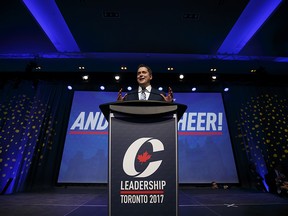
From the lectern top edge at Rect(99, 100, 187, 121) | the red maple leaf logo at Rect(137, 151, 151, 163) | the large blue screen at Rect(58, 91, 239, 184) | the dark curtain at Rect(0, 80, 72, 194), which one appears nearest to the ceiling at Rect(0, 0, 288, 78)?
the dark curtain at Rect(0, 80, 72, 194)

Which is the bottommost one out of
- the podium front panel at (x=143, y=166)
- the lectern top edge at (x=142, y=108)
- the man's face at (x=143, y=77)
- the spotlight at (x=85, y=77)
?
the podium front panel at (x=143, y=166)

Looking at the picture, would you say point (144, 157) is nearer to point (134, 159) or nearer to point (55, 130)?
point (134, 159)

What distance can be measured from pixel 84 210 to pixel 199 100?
4.34 m

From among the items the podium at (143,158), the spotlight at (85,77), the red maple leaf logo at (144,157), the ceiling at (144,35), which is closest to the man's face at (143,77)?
the podium at (143,158)

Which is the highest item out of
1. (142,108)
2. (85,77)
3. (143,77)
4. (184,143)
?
(85,77)

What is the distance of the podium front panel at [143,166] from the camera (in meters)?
1.08

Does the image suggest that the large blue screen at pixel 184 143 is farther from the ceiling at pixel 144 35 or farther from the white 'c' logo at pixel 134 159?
the white 'c' logo at pixel 134 159

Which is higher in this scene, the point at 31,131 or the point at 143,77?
the point at 31,131

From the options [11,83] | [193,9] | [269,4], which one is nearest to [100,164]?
[11,83]

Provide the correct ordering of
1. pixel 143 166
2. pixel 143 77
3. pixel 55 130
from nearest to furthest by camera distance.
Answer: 1. pixel 143 166
2. pixel 143 77
3. pixel 55 130

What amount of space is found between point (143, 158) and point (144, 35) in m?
3.89

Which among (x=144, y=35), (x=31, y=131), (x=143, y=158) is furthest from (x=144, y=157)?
(x=31, y=131)

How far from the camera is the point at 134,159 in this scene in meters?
1.11

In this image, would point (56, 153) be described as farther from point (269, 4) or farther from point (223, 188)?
point (269, 4)
